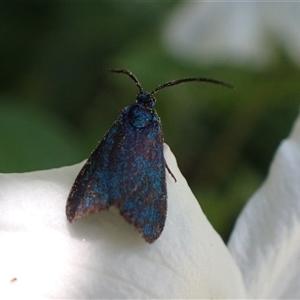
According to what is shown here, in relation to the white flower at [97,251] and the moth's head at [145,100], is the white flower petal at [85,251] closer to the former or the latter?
the white flower at [97,251]

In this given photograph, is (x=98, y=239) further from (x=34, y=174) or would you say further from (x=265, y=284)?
(x=265, y=284)

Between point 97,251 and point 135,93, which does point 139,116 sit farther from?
point 135,93

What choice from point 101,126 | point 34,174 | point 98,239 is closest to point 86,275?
point 98,239

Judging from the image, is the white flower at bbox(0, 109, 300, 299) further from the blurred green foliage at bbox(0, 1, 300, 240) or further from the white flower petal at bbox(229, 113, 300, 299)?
the blurred green foliage at bbox(0, 1, 300, 240)

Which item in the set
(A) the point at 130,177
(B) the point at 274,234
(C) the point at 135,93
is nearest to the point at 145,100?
(A) the point at 130,177

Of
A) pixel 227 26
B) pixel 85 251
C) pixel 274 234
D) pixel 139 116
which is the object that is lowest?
pixel 227 26

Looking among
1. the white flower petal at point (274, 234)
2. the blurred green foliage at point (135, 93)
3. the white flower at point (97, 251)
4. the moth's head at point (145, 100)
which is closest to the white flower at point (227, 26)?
the blurred green foliage at point (135, 93)

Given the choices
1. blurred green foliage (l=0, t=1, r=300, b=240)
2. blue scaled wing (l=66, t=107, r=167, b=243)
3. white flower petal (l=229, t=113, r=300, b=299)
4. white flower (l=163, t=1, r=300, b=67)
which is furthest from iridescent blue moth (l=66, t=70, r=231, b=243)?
white flower (l=163, t=1, r=300, b=67)
